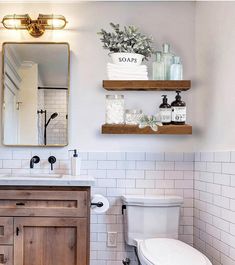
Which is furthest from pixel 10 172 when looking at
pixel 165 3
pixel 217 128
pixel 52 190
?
pixel 165 3

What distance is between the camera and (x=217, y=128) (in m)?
2.41

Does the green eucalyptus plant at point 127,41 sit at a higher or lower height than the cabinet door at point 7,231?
higher

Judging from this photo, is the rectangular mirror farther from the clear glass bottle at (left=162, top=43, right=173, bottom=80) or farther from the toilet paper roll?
the clear glass bottle at (left=162, top=43, right=173, bottom=80)

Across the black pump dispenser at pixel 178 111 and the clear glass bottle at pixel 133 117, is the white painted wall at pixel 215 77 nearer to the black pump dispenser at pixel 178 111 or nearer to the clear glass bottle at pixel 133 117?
the black pump dispenser at pixel 178 111

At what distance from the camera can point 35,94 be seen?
9.29 feet

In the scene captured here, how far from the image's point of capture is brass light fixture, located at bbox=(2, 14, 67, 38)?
2779 millimetres

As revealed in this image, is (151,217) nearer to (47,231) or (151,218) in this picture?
(151,218)

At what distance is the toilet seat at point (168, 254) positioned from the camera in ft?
6.38

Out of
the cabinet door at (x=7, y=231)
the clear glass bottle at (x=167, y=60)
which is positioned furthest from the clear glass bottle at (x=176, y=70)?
the cabinet door at (x=7, y=231)

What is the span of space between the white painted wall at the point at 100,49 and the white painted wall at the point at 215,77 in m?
0.13

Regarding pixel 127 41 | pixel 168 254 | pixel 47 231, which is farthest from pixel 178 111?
pixel 47 231

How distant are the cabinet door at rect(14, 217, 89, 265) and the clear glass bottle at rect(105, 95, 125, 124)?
0.78 metres

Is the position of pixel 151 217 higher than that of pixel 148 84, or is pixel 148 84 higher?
pixel 148 84

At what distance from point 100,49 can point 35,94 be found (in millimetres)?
614
